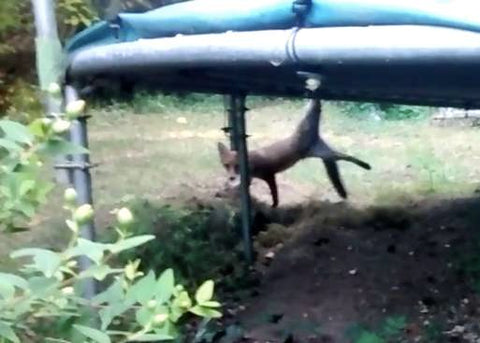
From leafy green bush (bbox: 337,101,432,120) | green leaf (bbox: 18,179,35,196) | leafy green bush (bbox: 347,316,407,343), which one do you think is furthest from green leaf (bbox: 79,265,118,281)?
leafy green bush (bbox: 337,101,432,120)

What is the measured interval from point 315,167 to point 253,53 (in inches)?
252

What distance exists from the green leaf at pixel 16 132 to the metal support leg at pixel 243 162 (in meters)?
4.90

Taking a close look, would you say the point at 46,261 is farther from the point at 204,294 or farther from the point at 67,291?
the point at 204,294

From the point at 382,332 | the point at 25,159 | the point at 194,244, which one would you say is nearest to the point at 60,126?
the point at 25,159

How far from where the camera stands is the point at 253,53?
10.8 ft

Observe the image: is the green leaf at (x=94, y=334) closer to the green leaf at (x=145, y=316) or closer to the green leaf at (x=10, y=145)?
the green leaf at (x=145, y=316)

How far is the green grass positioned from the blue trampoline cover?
1.25 m

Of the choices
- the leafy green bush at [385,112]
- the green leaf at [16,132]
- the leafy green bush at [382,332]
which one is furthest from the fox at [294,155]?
the leafy green bush at [385,112]

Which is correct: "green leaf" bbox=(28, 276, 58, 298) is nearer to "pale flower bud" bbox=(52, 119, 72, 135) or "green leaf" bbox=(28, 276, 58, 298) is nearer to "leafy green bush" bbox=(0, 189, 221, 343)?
"leafy green bush" bbox=(0, 189, 221, 343)

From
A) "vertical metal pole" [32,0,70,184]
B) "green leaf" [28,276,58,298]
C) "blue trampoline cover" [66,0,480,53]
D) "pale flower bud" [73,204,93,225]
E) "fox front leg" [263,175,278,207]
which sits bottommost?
"fox front leg" [263,175,278,207]

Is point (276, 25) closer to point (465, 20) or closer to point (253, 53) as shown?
point (253, 53)

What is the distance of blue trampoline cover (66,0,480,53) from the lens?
9.46 feet

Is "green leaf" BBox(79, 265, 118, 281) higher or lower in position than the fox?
higher

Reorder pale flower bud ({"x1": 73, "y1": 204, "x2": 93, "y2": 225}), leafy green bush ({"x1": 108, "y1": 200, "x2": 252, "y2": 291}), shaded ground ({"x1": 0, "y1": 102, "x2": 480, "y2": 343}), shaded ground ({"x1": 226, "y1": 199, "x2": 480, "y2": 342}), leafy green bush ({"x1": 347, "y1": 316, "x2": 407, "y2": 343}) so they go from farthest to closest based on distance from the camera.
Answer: leafy green bush ({"x1": 108, "y1": 200, "x2": 252, "y2": 291}) < shaded ground ({"x1": 0, "y1": 102, "x2": 480, "y2": 343}) < shaded ground ({"x1": 226, "y1": 199, "x2": 480, "y2": 342}) < leafy green bush ({"x1": 347, "y1": 316, "x2": 407, "y2": 343}) < pale flower bud ({"x1": 73, "y1": 204, "x2": 93, "y2": 225})
